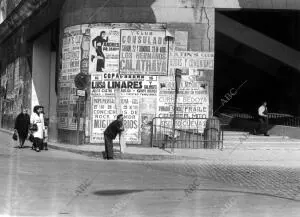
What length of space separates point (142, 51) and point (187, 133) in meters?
3.60

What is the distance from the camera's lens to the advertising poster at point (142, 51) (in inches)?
867

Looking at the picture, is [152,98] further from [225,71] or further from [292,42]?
[225,71]

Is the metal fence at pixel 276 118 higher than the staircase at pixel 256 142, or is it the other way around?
the metal fence at pixel 276 118

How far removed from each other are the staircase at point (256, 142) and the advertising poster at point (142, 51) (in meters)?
4.28

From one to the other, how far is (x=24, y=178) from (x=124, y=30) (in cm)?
1068

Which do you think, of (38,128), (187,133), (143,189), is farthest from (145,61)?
(143,189)

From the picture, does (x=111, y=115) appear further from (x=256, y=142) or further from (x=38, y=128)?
(x=256, y=142)

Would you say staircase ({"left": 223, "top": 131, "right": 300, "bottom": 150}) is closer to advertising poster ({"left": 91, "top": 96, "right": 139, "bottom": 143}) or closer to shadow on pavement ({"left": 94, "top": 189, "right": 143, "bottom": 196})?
advertising poster ({"left": 91, "top": 96, "right": 139, "bottom": 143})

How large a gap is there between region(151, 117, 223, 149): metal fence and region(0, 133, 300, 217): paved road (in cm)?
383

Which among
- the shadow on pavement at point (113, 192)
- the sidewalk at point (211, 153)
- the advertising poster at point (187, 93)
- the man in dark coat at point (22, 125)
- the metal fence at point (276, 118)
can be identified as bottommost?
the shadow on pavement at point (113, 192)

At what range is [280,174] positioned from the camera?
15.1 meters

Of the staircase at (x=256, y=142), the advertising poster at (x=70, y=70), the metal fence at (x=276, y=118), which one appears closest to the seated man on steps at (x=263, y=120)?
the staircase at (x=256, y=142)

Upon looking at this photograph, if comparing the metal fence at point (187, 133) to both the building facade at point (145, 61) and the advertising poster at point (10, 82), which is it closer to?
the building facade at point (145, 61)

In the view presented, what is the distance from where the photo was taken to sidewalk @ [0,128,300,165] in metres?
18.8
